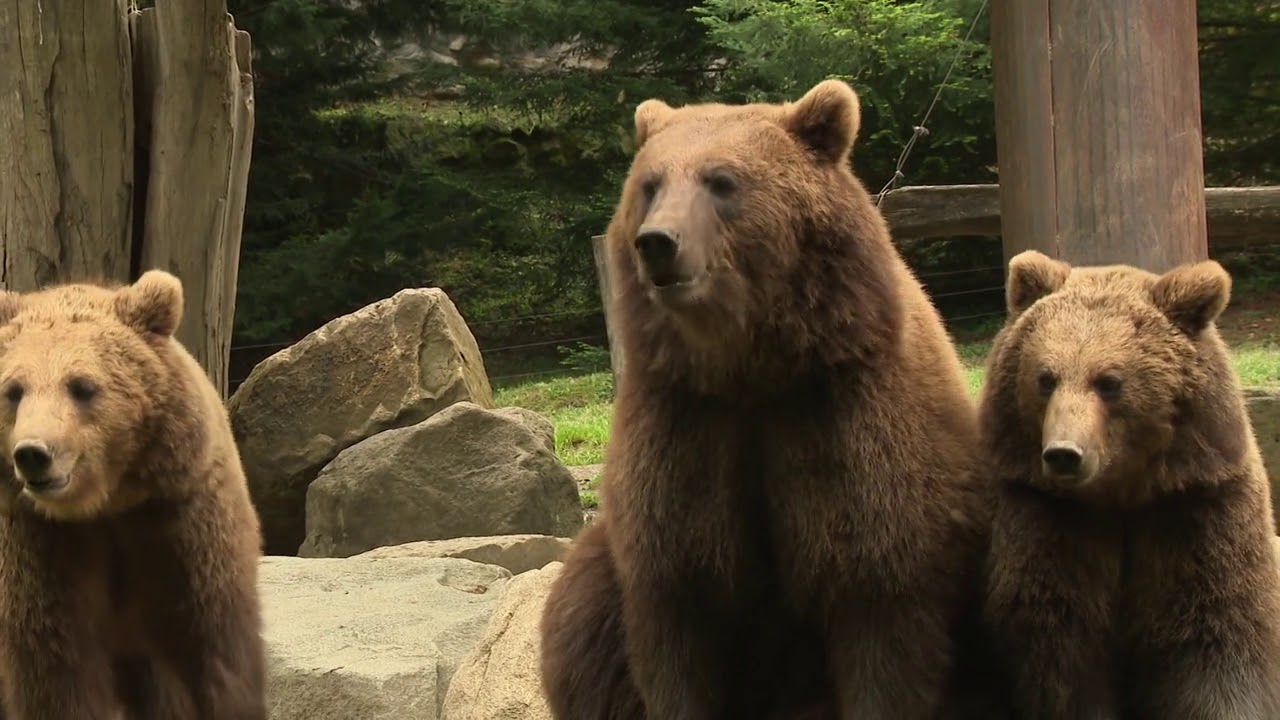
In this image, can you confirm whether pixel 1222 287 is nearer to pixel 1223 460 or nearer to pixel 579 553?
pixel 1223 460

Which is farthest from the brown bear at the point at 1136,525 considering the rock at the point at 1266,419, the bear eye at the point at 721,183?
the rock at the point at 1266,419

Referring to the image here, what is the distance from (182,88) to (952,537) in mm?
4975

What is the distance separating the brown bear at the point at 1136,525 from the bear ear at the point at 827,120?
0.73 m

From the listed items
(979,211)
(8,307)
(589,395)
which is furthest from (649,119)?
(589,395)

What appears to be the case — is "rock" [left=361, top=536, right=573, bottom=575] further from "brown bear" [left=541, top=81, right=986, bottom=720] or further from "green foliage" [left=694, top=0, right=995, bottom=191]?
"green foliage" [left=694, top=0, right=995, bottom=191]

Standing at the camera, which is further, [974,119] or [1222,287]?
[974,119]

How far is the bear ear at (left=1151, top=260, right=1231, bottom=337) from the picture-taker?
397 centimetres

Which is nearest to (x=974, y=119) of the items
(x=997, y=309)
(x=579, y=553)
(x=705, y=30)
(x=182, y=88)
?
(x=997, y=309)

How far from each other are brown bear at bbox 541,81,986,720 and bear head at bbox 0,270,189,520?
67.9 inches

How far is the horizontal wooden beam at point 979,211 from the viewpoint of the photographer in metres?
9.66

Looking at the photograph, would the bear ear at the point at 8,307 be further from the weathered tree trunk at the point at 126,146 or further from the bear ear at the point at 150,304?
the weathered tree trunk at the point at 126,146

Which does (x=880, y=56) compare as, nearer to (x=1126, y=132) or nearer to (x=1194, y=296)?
(x=1126, y=132)

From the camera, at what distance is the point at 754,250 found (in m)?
3.91

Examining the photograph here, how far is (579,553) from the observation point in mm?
4656
